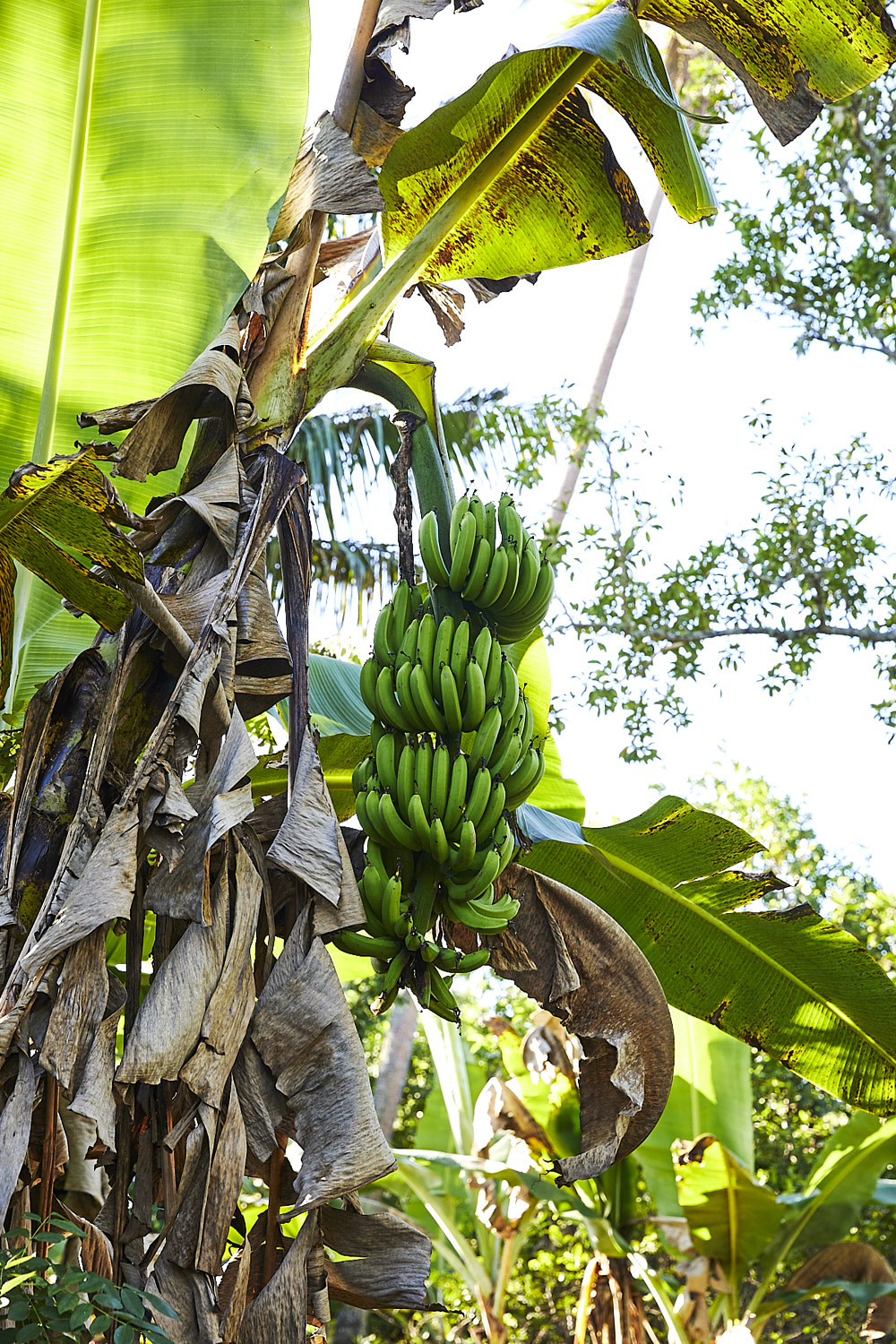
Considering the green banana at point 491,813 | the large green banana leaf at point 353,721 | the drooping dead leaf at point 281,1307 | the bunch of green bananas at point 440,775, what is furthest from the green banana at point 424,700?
the drooping dead leaf at point 281,1307

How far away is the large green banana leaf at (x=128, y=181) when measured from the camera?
5.40 feet

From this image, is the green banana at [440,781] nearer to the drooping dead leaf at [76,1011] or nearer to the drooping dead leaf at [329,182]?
the drooping dead leaf at [76,1011]

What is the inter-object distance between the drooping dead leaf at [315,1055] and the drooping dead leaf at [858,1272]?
11.6ft

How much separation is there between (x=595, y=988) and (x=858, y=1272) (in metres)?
3.24

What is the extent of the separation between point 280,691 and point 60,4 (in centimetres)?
118

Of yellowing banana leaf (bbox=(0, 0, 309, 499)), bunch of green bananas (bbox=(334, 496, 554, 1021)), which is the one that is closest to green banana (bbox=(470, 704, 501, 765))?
bunch of green bananas (bbox=(334, 496, 554, 1021))

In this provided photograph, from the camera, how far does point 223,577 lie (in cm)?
136

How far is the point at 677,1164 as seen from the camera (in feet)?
11.7

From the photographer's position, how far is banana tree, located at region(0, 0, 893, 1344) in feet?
3.74

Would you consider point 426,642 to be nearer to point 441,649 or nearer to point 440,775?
point 441,649


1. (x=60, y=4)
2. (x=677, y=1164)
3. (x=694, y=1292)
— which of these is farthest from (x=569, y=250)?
(x=694, y=1292)

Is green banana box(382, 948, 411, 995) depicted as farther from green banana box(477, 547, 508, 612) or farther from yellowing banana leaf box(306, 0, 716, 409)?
yellowing banana leaf box(306, 0, 716, 409)

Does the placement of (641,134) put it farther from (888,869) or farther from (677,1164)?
(888,869)

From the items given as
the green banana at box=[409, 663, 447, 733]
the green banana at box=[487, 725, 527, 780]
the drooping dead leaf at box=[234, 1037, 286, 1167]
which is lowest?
the drooping dead leaf at box=[234, 1037, 286, 1167]
